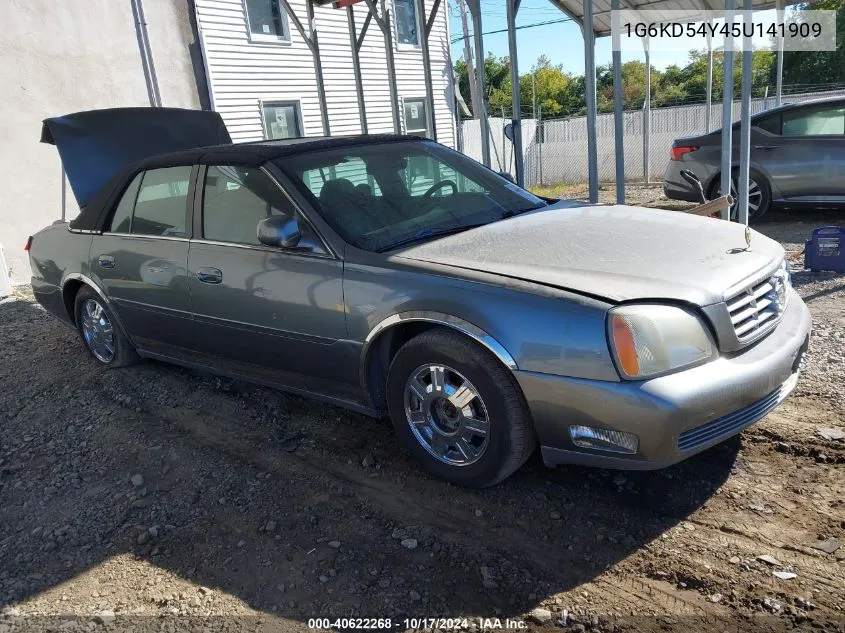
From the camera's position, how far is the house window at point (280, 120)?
44.4ft

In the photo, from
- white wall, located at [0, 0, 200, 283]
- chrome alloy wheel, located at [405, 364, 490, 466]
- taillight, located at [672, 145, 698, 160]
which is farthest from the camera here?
white wall, located at [0, 0, 200, 283]

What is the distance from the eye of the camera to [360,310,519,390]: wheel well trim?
2783 millimetres

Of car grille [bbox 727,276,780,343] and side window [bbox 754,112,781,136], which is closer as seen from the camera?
car grille [bbox 727,276,780,343]

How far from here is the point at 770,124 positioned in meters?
8.86

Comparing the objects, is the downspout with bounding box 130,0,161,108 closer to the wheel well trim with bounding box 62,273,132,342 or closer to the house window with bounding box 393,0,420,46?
the house window with bounding box 393,0,420,46

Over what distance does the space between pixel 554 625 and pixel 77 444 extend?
3066 millimetres

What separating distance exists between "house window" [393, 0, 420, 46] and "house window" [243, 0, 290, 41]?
131 inches

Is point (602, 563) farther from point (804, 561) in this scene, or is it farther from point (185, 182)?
point (185, 182)

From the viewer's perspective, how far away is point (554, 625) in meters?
2.32

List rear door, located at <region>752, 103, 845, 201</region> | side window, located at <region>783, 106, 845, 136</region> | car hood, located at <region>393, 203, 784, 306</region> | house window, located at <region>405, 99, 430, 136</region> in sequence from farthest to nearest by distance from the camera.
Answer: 1. house window, located at <region>405, 99, 430, 136</region>
2. side window, located at <region>783, 106, 845, 136</region>
3. rear door, located at <region>752, 103, 845, 201</region>
4. car hood, located at <region>393, 203, 784, 306</region>

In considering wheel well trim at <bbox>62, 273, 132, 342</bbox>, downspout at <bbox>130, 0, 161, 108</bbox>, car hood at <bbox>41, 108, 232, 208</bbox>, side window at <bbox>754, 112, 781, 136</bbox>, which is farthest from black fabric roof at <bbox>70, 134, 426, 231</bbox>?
downspout at <bbox>130, 0, 161, 108</bbox>

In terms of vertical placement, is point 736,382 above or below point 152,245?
below

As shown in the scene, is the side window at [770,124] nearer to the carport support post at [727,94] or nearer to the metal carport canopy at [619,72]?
the metal carport canopy at [619,72]

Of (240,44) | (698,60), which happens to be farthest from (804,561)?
(698,60)
